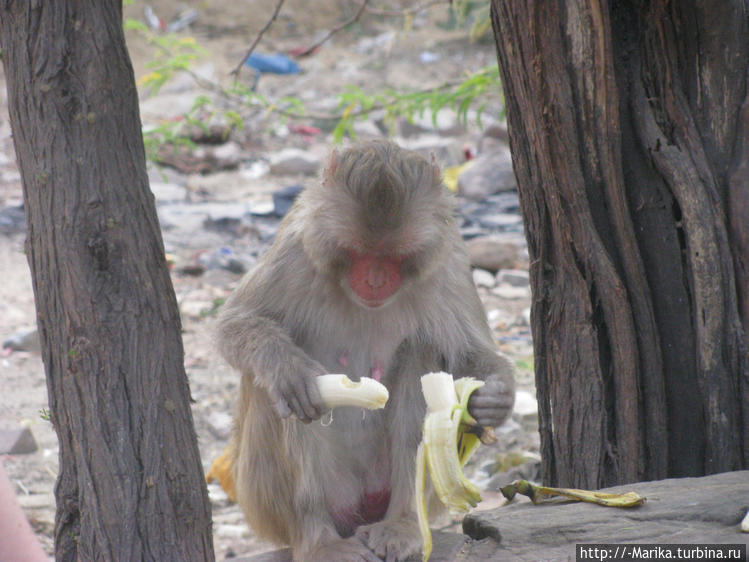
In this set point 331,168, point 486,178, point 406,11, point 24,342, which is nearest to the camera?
point 331,168

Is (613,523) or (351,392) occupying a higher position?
(351,392)

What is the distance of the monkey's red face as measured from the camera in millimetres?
3439

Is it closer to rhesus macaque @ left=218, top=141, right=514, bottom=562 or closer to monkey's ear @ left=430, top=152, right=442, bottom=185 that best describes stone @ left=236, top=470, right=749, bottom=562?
rhesus macaque @ left=218, top=141, right=514, bottom=562

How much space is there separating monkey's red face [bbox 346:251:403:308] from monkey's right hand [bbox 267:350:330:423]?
1.16 feet

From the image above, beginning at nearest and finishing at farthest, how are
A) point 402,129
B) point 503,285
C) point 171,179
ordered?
point 503,285
point 171,179
point 402,129

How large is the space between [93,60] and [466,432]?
69.1 inches

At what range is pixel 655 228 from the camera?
3438 millimetres

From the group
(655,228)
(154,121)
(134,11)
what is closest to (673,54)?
(655,228)

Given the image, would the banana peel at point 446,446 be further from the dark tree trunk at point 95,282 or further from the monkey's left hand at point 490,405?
the dark tree trunk at point 95,282

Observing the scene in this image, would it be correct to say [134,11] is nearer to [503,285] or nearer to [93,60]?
[503,285]

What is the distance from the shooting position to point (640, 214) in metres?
3.45

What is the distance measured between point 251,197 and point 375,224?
25.2 feet

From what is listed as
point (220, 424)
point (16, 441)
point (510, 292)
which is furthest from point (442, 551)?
point (510, 292)

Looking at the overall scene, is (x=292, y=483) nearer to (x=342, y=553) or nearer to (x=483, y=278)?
(x=342, y=553)
